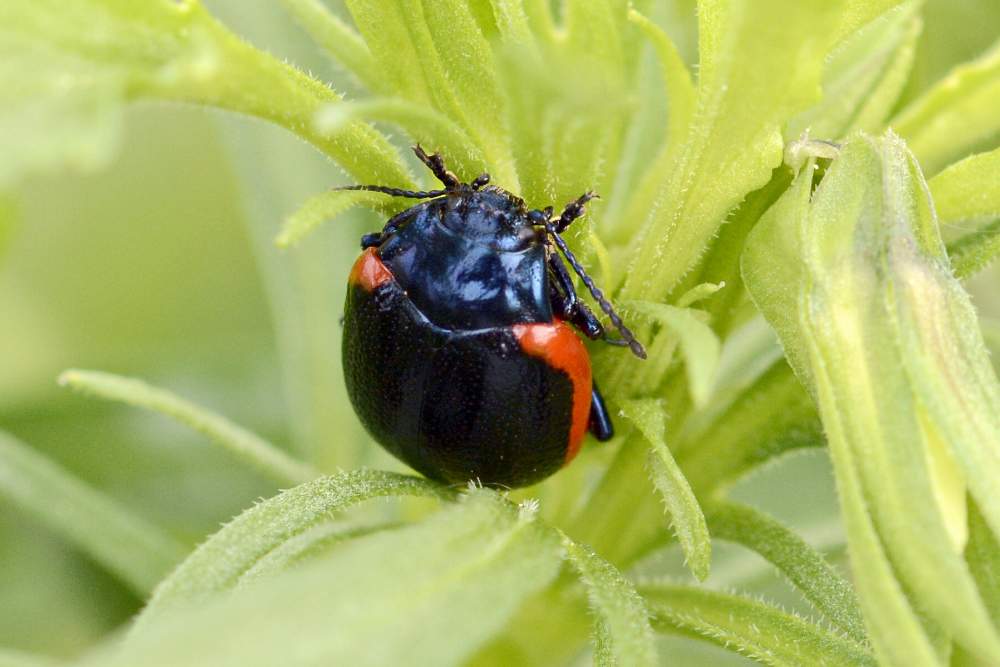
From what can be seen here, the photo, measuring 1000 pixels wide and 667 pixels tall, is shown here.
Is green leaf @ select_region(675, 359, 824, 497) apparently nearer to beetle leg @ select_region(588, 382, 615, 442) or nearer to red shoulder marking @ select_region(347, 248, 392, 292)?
beetle leg @ select_region(588, 382, 615, 442)

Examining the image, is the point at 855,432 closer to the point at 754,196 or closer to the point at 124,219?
the point at 754,196

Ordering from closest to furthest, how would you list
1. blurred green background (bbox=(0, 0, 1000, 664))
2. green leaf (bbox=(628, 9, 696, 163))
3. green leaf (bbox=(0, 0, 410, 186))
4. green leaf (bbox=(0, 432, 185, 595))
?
1. green leaf (bbox=(0, 0, 410, 186))
2. green leaf (bbox=(628, 9, 696, 163))
3. green leaf (bbox=(0, 432, 185, 595))
4. blurred green background (bbox=(0, 0, 1000, 664))

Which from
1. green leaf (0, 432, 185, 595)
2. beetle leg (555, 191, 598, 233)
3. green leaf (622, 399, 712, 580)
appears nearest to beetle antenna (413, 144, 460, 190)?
beetle leg (555, 191, 598, 233)

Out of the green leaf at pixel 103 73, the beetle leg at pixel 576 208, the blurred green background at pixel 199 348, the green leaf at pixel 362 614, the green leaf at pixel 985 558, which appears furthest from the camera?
the blurred green background at pixel 199 348

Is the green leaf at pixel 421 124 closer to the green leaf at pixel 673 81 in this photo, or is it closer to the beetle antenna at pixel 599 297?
the beetle antenna at pixel 599 297

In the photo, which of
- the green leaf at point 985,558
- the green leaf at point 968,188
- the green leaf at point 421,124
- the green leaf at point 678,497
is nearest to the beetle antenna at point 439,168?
the green leaf at point 421,124
